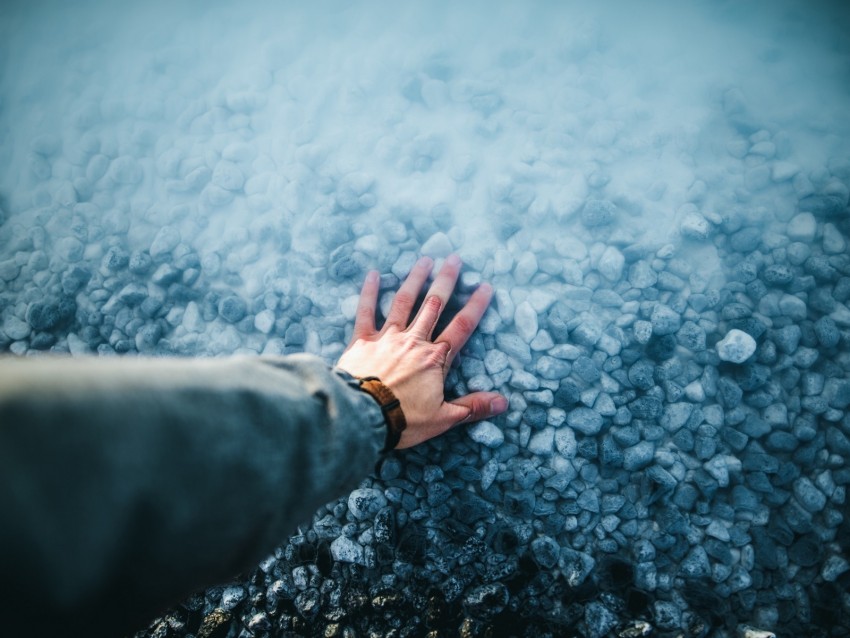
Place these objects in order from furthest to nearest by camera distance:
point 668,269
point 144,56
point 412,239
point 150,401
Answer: point 144,56
point 412,239
point 668,269
point 150,401

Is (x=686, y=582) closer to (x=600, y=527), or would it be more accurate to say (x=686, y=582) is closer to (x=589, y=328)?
(x=600, y=527)

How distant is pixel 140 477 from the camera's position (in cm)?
59

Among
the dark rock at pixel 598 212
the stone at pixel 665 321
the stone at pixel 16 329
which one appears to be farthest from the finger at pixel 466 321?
the stone at pixel 16 329

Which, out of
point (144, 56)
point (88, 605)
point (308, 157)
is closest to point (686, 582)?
point (88, 605)

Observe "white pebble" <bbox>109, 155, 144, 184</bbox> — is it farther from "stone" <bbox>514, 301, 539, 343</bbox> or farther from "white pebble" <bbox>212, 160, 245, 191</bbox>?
"stone" <bbox>514, 301, 539, 343</bbox>

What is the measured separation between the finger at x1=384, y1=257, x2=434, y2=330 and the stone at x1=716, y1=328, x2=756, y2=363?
110cm

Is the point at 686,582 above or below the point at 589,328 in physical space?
below

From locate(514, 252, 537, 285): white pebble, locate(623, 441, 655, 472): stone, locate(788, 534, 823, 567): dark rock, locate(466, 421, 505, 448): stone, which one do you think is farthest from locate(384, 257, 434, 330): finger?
locate(788, 534, 823, 567): dark rock

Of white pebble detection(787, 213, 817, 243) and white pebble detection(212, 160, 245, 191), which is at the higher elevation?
white pebble detection(212, 160, 245, 191)

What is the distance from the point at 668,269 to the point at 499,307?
669mm

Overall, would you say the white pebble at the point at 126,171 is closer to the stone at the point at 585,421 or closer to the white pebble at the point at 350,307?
the white pebble at the point at 350,307

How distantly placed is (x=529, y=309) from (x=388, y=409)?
2.52ft

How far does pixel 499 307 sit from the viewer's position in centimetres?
169

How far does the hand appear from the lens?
54.5 inches
